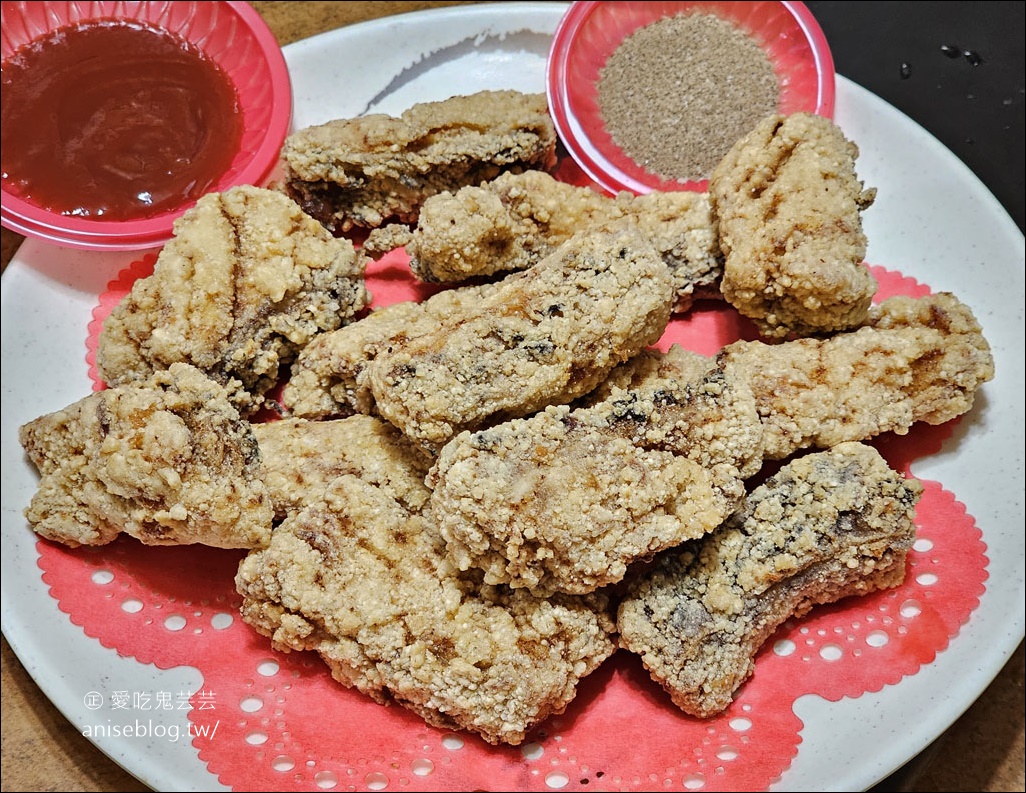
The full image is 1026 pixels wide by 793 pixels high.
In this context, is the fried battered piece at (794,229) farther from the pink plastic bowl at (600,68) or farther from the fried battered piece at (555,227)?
the pink plastic bowl at (600,68)

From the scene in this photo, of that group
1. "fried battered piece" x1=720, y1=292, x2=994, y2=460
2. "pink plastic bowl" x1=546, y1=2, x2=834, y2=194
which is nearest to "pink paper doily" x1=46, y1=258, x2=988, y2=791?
"fried battered piece" x1=720, y1=292, x2=994, y2=460

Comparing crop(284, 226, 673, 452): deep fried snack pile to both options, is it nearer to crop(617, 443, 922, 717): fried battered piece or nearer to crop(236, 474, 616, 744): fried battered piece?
crop(236, 474, 616, 744): fried battered piece


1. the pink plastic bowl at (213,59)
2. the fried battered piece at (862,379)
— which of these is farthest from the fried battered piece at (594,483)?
the pink plastic bowl at (213,59)

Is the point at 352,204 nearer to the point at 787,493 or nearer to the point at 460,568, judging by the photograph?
the point at 460,568

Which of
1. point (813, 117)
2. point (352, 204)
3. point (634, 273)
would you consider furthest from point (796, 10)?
point (352, 204)

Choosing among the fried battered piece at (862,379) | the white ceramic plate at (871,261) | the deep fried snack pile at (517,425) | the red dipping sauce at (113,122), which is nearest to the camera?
the deep fried snack pile at (517,425)

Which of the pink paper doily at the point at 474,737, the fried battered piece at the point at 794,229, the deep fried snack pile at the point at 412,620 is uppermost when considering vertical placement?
the fried battered piece at the point at 794,229

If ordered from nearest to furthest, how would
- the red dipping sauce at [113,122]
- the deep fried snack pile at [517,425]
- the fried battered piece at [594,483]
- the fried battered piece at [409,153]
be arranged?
the fried battered piece at [594,483] → the deep fried snack pile at [517,425] → the fried battered piece at [409,153] → the red dipping sauce at [113,122]
